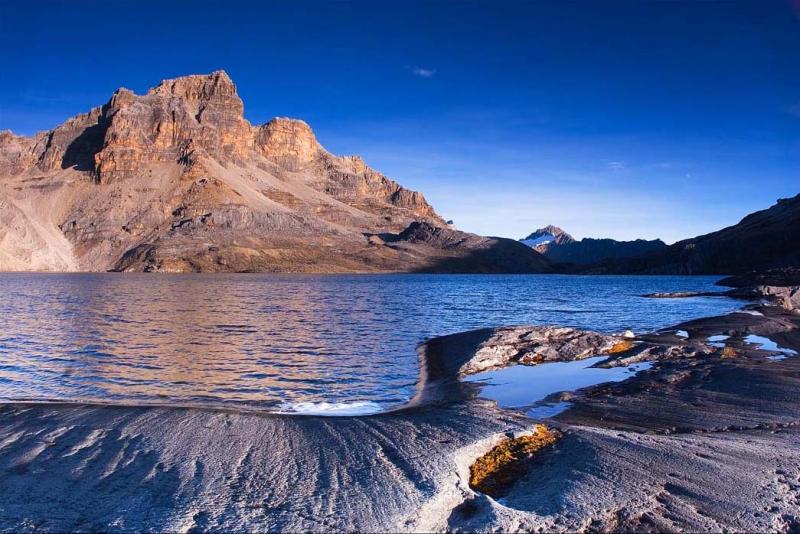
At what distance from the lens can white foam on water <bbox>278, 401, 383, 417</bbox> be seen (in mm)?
13234

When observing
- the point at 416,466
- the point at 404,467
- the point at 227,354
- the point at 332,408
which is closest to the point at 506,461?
the point at 416,466

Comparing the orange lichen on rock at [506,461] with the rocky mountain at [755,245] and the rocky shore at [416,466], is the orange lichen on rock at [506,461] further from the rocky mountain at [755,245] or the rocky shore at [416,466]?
the rocky mountain at [755,245]

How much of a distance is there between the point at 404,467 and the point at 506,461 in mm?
1732

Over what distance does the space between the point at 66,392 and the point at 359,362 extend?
9.90 m

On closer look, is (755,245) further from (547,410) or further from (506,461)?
(506,461)

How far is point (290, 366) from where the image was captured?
66.7 ft

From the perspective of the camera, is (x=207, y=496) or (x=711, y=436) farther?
(x=711, y=436)

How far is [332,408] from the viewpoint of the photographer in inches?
544

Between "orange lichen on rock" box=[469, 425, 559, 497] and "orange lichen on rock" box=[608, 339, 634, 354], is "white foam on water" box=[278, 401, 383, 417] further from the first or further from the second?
"orange lichen on rock" box=[608, 339, 634, 354]

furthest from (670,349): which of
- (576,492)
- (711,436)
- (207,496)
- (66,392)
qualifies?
(66,392)

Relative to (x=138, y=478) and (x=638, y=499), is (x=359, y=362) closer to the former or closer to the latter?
(x=138, y=478)

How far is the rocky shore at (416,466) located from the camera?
21.3ft

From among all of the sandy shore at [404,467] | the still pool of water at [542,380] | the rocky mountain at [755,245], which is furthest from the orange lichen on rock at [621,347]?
the rocky mountain at [755,245]

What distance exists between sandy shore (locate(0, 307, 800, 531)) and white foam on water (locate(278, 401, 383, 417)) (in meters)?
1.08
